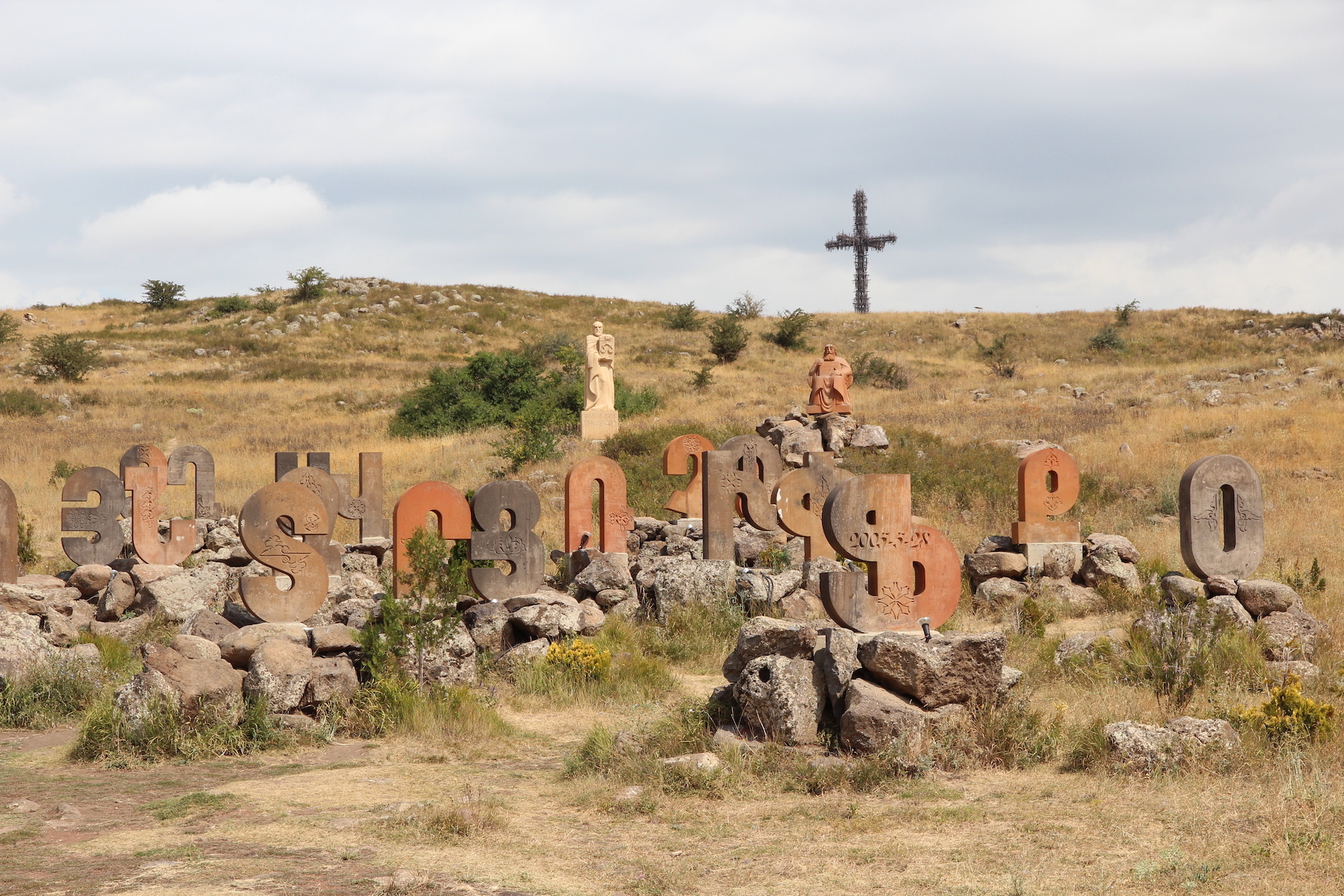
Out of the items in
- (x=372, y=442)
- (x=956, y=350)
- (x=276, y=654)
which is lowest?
(x=276, y=654)

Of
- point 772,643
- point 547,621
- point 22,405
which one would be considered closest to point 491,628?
point 547,621

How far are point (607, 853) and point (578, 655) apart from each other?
4.38 m

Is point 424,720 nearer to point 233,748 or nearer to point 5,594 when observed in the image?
point 233,748

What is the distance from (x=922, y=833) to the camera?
6.23 m

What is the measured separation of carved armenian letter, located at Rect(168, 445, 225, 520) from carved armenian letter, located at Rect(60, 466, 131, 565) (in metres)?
2.06

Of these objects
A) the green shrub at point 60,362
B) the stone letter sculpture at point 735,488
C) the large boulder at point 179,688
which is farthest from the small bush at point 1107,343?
the large boulder at point 179,688

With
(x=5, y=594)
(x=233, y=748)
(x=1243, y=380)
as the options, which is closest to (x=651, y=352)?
(x=1243, y=380)

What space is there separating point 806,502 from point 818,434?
947cm

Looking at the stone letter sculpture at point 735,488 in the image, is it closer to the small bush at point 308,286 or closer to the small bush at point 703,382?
the small bush at point 703,382

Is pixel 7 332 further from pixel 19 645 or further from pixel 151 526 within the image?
pixel 19 645

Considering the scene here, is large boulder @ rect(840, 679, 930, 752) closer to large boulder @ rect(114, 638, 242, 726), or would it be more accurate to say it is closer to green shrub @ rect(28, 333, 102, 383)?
large boulder @ rect(114, 638, 242, 726)

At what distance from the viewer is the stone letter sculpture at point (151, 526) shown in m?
15.7

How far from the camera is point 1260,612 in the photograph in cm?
1080

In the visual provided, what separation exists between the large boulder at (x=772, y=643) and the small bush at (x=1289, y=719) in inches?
118
